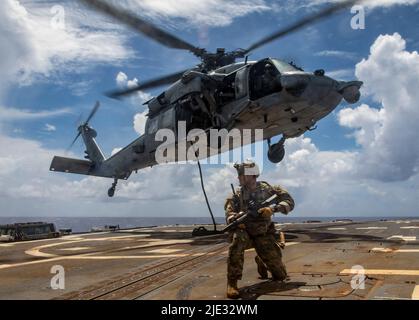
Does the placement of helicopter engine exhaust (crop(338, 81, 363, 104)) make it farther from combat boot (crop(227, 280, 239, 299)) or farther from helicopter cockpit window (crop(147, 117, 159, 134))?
combat boot (crop(227, 280, 239, 299))

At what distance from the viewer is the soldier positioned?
21.4ft

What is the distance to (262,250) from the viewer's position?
6719mm

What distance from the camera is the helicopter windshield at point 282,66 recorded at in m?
16.8

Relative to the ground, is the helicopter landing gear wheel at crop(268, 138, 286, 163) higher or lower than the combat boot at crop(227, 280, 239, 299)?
higher

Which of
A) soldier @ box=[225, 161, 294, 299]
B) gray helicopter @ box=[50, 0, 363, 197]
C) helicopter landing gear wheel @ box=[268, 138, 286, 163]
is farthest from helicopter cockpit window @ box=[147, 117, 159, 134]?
soldier @ box=[225, 161, 294, 299]

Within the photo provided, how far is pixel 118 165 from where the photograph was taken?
2583cm

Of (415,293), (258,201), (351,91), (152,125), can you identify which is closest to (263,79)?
(351,91)

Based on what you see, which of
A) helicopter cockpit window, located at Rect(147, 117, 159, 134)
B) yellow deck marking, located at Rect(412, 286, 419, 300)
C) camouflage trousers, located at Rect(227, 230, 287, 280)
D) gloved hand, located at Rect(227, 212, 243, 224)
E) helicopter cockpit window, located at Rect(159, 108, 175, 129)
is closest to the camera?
yellow deck marking, located at Rect(412, 286, 419, 300)

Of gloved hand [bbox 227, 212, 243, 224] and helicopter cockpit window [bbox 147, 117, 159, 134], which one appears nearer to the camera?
gloved hand [bbox 227, 212, 243, 224]

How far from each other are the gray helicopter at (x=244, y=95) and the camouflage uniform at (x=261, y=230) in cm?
946

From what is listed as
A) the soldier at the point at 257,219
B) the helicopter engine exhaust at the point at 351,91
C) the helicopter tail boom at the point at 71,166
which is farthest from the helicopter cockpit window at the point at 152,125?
the soldier at the point at 257,219

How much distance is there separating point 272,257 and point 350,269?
1724 mm
